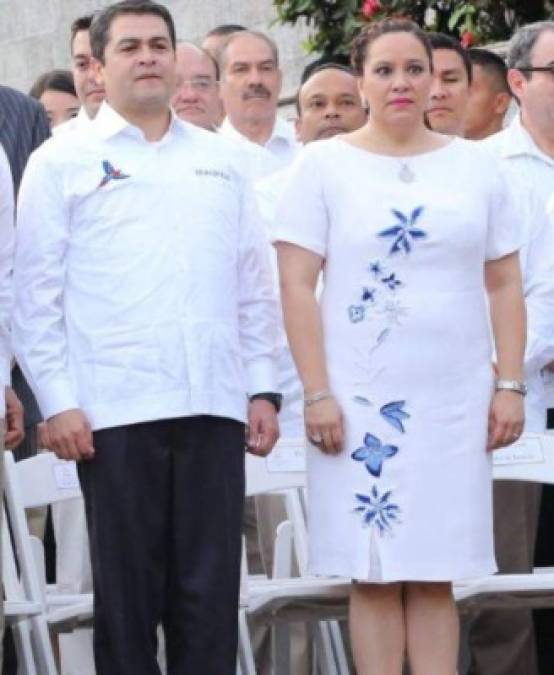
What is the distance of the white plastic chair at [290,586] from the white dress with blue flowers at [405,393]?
0.35m

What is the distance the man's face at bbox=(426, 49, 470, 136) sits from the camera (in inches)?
380

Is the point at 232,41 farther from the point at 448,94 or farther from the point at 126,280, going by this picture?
the point at 126,280

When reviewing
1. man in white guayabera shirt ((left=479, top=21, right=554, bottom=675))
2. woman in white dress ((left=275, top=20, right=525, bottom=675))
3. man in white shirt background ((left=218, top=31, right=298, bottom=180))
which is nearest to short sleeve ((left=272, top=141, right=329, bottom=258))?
woman in white dress ((left=275, top=20, right=525, bottom=675))

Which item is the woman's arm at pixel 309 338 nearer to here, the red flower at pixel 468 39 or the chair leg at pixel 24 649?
the chair leg at pixel 24 649

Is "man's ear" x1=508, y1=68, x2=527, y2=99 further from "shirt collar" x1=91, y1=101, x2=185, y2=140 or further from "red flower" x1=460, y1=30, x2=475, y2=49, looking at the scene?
"red flower" x1=460, y1=30, x2=475, y2=49

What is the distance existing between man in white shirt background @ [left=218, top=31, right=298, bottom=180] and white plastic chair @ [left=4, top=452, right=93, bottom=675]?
84.0 inches

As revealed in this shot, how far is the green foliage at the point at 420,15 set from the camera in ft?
40.9

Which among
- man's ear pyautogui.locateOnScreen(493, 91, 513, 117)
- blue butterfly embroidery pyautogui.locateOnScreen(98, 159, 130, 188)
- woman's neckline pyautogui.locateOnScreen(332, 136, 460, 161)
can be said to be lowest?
blue butterfly embroidery pyautogui.locateOnScreen(98, 159, 130, 188)

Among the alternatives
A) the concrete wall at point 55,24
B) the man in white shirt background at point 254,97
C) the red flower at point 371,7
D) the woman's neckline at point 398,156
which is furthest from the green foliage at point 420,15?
the woman's neckline at point 398,156

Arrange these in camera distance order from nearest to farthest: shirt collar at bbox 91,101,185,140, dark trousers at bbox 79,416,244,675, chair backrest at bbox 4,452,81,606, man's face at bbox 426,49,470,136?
dark trousers at bbox 79,416,244,675 → shirt collar at bbox 91,101,185,140 → chair backrest at bbox 4,452,81,606 → man's face at bbox 426,49,470,136

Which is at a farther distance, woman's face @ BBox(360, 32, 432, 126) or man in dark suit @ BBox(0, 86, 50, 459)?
man in dark suit @ BBox(0, 86, 50, 459)

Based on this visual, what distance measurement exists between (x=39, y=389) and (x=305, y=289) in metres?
0.85

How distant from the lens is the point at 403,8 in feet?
A: 41.4

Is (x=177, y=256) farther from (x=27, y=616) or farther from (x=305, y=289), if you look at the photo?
(x=27, y=616)
